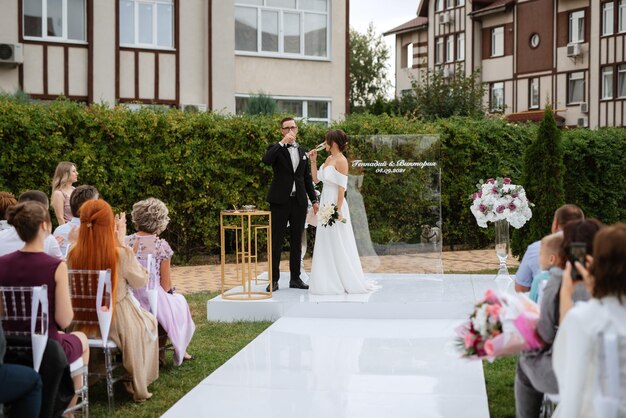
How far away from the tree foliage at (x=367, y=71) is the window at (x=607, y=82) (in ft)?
59.4

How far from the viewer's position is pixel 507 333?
169 inches

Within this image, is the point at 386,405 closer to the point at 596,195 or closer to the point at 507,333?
the point at 507,333

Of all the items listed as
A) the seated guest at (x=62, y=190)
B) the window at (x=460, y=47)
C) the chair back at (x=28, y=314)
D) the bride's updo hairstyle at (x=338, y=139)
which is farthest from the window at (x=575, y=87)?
the chair back at (x=28, y=314)

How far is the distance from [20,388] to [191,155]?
10.4m

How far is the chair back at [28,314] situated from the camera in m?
4.87

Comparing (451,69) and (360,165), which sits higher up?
(451,69)

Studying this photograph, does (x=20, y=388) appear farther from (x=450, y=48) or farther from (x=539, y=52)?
(x=450, y=48)

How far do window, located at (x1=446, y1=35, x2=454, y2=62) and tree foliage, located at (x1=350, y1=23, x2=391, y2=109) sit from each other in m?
8.00

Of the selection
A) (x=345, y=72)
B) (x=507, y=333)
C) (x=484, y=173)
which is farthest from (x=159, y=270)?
(x=345, y=72)

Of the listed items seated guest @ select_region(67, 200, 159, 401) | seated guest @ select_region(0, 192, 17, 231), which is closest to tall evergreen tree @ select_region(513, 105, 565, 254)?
seated guest @ select_region(67, 200, 159, 401)

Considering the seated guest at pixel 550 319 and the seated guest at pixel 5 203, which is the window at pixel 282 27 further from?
the seated guest at pixel 550 319

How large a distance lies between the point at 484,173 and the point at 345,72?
693 centimetres

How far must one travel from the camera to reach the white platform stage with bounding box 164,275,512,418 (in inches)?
236

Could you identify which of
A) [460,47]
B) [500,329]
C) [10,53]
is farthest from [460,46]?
[500,329]
